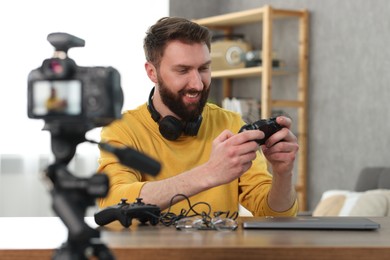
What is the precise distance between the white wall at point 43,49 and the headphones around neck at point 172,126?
268cm

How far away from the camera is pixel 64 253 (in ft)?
3.14

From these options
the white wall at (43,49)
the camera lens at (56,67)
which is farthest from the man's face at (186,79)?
the white wall at (43,49)

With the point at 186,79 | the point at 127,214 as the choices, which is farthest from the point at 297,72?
the point at 127,214

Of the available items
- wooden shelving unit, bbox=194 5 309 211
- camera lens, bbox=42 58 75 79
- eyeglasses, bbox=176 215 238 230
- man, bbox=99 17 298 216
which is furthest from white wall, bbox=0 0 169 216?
camera lens, bbox=42 58 75 79

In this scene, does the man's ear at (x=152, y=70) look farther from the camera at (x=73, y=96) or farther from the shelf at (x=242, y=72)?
the shelf at (x=242, y=72)

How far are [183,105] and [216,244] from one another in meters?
0.98

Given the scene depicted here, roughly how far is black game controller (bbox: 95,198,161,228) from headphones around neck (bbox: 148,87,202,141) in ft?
1.71

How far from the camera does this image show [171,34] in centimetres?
237

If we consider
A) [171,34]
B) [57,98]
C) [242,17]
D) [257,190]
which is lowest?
[257,190]

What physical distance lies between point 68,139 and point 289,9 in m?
4.18

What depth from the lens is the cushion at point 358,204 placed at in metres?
3.61

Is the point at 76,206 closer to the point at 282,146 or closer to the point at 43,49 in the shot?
the point at 282,146

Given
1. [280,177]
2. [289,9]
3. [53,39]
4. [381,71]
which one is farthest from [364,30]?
[53,39]

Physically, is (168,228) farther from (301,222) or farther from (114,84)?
(114,84)
